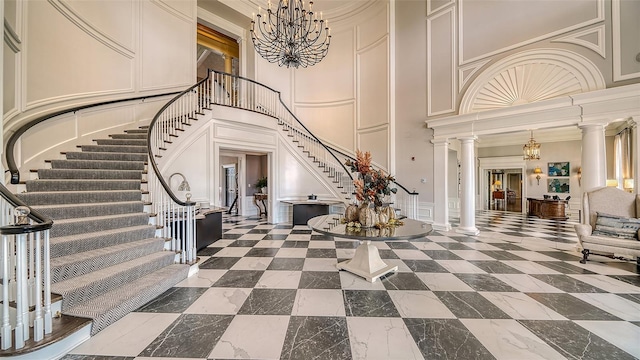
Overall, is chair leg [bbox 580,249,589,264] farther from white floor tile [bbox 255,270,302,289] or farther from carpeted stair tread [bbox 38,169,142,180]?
carpeted stair tread [bbox 38,169,142,180]

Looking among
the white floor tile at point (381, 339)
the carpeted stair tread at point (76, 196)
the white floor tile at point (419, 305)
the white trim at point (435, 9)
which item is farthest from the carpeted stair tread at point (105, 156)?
the white trim at point (435, 9)

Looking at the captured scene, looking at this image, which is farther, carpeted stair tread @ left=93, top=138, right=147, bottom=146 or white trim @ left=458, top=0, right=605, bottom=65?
carpeted stair tread @ left=93, top=138, right=147, bottom=146

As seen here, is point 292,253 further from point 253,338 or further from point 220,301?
point 253,338

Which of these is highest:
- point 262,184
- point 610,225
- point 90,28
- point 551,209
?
point 90,28

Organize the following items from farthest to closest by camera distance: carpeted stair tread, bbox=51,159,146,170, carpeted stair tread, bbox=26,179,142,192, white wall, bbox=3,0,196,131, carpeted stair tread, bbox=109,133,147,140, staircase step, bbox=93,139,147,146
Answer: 1. carpeted stair tread, bbox=109,133,147,140
2. staircase step, bbox=93,139,147,146
3. carpeted stair tread, bbox=51,159,146,170
4. white wall, bbox=3,0,196,131
5. carpeted stair tread, bbox=26,179,142,192

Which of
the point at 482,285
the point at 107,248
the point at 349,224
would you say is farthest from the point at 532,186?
the point at 107,248

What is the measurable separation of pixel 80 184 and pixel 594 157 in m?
8.59

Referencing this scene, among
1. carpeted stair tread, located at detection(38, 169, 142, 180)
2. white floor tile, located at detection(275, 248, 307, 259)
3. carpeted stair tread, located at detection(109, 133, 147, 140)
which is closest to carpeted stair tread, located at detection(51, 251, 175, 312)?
white floor tile, located at detection(275, 248, 307, 259)

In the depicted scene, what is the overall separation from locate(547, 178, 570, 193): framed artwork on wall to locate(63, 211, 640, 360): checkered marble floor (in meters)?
6.21

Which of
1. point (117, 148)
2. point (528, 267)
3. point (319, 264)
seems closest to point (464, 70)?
point (528, 267)

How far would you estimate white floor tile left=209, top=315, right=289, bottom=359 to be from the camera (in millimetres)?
1721

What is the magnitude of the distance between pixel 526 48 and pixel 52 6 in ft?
30.1

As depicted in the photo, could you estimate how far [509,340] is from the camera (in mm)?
1867

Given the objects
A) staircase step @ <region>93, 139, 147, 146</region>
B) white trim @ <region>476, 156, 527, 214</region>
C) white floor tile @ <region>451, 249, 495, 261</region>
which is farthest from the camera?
white trim @ <region>476, 156, 527, 214</region>
